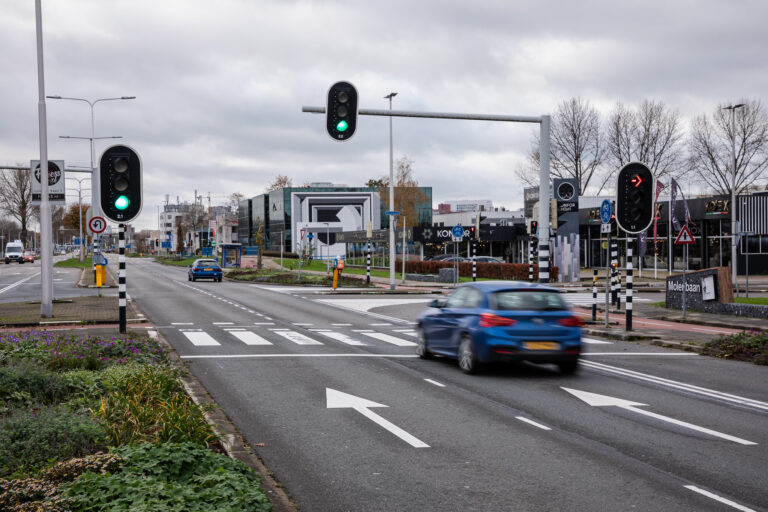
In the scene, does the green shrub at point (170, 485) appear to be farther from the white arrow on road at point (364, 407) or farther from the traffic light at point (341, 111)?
the traffic light at point (341, 111)

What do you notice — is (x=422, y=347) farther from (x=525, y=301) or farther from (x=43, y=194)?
(x=43, y=194)

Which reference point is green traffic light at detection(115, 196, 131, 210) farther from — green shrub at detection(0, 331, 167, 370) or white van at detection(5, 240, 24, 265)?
white van at detection(5, 240, 24, 265)

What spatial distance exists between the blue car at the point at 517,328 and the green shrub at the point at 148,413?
4.89 meters

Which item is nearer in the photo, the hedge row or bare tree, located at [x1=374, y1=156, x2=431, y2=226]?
the hedge row

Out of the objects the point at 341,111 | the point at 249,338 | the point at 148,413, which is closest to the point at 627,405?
the point at 148,413

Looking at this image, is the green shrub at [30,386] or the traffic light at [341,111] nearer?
the green shrub at [30,386]

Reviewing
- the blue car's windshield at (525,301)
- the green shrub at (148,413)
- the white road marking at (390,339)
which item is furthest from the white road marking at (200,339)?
the green shrub at (148,413)

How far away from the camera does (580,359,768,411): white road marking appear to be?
957 centimetres

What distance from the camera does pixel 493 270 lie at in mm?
46188

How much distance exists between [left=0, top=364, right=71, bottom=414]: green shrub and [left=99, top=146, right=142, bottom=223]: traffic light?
6.02 m

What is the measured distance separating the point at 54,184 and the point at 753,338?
19.1 meters

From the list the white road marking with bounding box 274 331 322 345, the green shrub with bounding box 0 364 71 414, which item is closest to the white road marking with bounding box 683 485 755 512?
the green shrub with bounding box 0 364 71 414

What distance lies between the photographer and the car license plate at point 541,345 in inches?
440

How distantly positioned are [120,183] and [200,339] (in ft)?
13.1
